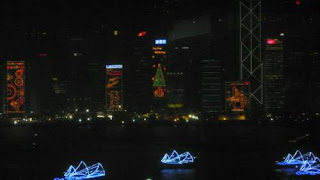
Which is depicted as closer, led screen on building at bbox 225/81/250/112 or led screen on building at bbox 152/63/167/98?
led screen on building at bbox 225/81/250/112

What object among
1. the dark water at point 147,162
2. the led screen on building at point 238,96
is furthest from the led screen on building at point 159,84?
the dark water at point 147,162

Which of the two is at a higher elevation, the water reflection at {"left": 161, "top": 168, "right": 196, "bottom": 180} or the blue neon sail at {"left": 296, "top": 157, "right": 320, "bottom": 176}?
the blue neon sail at {"left": 296, "top": 157, "right": 320, "bottom": 176}

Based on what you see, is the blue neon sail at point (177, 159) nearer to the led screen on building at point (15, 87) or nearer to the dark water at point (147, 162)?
the dark water at point (147, 162)

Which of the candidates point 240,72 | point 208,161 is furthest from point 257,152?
point 240,72

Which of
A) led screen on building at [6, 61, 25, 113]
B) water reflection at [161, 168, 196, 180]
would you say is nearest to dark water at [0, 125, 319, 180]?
water reflection at [161, 168, 196, 180]

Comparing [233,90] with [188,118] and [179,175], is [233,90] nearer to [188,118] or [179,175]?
[188,118]

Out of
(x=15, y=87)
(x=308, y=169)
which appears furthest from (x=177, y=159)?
(x=15, y=87)

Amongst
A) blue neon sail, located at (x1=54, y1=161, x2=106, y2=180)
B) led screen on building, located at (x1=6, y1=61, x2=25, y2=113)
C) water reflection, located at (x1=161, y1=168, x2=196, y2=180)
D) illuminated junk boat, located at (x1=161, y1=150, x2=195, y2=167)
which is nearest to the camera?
blue neon sail, located at (x1=54, y1=161, x2=106, y2=180)

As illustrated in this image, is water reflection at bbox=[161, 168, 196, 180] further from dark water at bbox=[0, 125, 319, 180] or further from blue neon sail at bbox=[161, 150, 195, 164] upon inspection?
blue neon sail at bbox=[161, 150, 195, 164]
